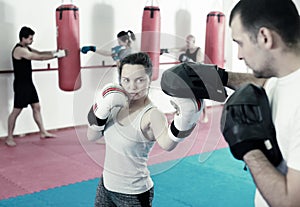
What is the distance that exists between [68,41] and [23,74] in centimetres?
→ 72

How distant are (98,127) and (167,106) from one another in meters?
0.33

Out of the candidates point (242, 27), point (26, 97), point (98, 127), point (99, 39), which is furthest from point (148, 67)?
point (99, 39)

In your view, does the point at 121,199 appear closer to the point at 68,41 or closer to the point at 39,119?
the point at 68,41

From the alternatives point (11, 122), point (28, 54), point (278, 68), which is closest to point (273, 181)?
point (278, 68)

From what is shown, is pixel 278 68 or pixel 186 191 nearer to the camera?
pixel 278 68

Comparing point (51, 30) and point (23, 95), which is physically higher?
point (51, 30)

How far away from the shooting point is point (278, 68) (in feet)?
3.35

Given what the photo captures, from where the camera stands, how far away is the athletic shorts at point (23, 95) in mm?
4801

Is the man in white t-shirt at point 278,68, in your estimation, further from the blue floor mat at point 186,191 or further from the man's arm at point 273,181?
the blue floor mat at point 186,191

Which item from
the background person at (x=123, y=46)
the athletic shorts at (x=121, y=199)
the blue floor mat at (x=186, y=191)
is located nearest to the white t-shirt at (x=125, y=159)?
the athletic shorts at (x=121, y=199)

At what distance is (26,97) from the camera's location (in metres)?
4.84

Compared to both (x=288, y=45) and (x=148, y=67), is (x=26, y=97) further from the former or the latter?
(x=288, y=45)

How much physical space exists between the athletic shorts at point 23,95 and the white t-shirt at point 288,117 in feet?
13.7

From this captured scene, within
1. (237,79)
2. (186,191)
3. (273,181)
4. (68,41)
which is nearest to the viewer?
(273,181)
